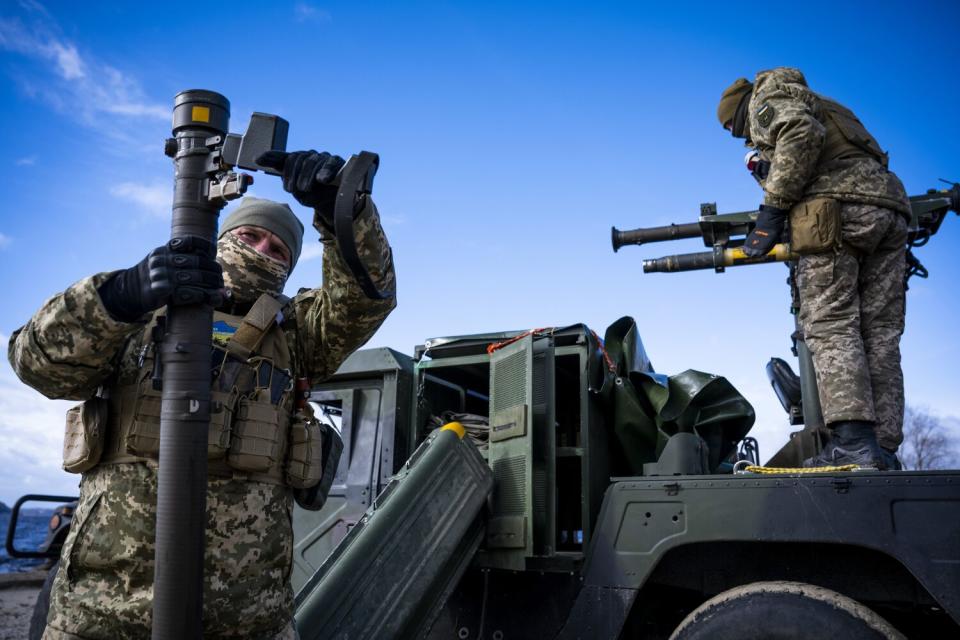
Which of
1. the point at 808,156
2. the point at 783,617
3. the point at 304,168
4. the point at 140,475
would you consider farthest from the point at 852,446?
the point at 140,475

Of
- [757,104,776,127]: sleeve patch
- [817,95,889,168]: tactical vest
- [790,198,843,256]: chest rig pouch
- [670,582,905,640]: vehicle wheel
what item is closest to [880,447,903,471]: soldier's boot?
[670,582,905,640]: vehicle wheel

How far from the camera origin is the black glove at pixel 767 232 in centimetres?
398

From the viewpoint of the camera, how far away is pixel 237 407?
7.07 ft

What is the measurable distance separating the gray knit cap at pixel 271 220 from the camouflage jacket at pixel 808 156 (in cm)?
245

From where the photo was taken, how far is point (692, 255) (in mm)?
6652

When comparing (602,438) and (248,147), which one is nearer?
(248,147)

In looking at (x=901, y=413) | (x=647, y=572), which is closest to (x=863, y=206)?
(x=901, y=413)

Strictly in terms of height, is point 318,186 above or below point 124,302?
above

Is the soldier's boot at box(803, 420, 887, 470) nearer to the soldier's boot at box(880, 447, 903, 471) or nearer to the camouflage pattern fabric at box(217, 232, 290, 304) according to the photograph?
the soldier's boot at box(880, 447, 903, 471)

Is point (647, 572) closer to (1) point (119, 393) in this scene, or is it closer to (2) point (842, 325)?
(2) point (842, 325)

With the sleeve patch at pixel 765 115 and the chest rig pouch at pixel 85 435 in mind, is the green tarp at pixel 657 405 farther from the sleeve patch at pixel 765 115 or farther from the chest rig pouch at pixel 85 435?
the chest rig pouch at pixel 85 435

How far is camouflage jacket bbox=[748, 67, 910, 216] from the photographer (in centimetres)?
386

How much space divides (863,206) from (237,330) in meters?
3.06

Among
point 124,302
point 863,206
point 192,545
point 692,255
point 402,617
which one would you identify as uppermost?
point 692,255
